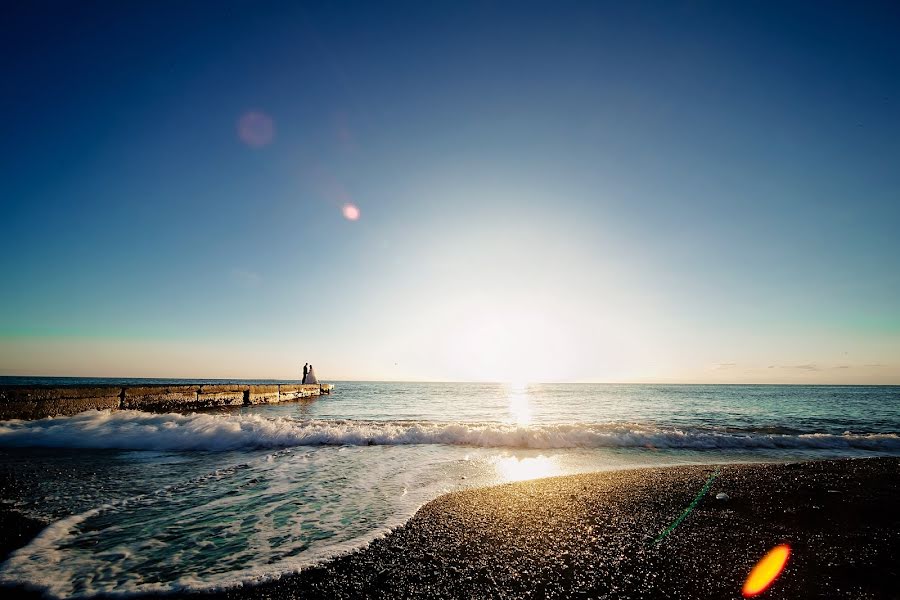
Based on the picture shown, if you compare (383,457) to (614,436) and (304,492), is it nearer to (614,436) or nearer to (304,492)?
(304,492)

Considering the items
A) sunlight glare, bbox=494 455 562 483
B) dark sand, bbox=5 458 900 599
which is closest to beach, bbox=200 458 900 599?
dark sand, bbox=5 458 900 599

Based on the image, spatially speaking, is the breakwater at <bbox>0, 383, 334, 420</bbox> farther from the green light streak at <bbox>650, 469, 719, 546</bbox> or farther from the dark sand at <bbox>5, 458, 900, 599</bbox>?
the green light streak at <bbox>650, 469, 719, 546</bbox>

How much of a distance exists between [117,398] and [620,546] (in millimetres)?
23347

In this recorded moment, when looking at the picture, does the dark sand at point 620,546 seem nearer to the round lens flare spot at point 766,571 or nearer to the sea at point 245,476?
the round lens flare spot at point 766,571

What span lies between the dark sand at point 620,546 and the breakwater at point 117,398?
58.4 ft

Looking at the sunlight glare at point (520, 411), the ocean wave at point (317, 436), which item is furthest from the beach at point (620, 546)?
the sunlight glare at point (520, 411)

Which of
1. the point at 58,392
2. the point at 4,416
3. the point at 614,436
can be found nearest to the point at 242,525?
the point at 614,436

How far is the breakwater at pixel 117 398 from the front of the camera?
14664 mm

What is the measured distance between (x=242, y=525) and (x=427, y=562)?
3.04 m

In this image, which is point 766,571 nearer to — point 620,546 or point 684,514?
point 620,546

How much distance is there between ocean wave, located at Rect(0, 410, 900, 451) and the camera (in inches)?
496

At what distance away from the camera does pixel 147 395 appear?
20.8m

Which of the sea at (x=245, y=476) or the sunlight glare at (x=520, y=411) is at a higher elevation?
the sea at (x=245, y=476)

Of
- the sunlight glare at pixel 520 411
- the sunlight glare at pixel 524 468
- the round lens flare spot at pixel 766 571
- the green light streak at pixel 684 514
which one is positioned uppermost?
the round lens flare spot at pixel 766 571
